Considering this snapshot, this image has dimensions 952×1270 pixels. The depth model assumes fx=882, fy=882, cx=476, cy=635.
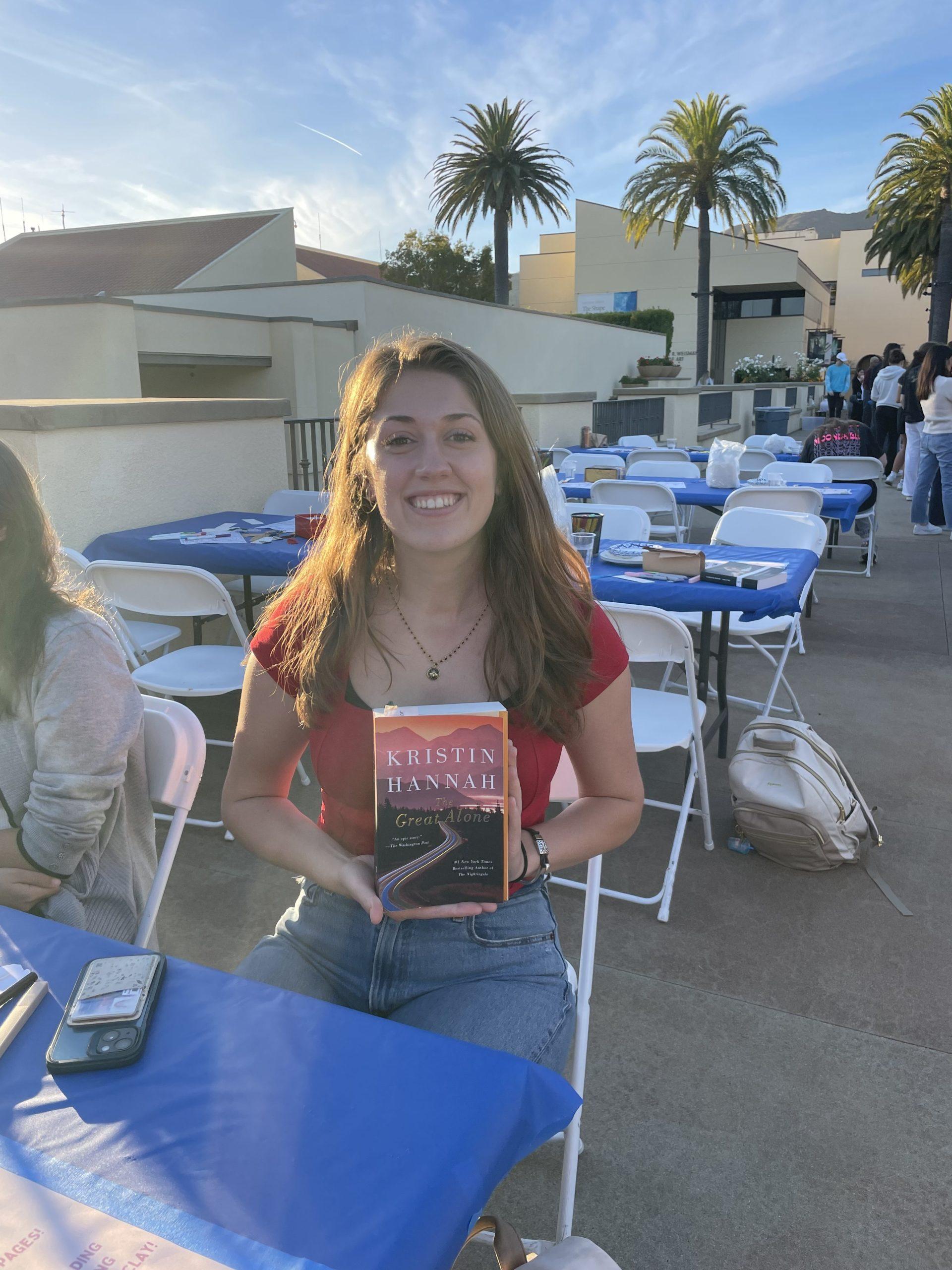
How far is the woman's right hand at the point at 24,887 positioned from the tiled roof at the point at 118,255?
18.2 meters

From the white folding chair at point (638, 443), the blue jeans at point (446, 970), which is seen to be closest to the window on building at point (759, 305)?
the white folding chair at point (638, 443)

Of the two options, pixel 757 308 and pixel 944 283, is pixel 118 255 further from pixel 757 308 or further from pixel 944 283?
pixel 757 308

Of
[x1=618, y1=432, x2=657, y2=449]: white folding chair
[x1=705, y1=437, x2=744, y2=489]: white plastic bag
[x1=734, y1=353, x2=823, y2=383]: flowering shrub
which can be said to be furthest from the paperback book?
[x1=734, y1=353, x2=823, y2=383]: flowering shrub

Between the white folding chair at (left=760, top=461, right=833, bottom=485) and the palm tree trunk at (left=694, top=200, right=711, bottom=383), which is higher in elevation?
the palm tree trunk at (left=694, top=200, right=711, bottom=383)

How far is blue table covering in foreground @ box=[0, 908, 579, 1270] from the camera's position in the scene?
755 mm

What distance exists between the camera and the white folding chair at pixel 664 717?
271cm

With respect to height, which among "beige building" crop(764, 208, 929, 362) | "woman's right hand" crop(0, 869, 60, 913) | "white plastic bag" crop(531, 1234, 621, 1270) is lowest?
"white plastic bag" crop(531, 1234, 621, 1270)

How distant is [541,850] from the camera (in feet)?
4.66

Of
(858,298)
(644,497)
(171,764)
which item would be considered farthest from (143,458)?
(858,298)

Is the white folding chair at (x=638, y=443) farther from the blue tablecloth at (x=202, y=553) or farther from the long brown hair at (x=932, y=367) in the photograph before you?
the blue tablecloth at (x=202, y=553)

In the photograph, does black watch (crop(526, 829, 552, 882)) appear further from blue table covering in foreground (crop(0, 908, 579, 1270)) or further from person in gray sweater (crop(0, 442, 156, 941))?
Result: person in gray sweater (crop(0, 442, 156, 941))

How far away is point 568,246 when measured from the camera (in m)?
33.7

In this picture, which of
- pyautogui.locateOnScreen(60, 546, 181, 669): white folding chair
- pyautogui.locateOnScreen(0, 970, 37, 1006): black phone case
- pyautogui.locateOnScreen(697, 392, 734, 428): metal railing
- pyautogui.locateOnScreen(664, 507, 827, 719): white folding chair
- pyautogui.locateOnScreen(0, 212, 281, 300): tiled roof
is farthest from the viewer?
pyautogui.locateOnScreen(0, 212, 281, 300): tiled roof

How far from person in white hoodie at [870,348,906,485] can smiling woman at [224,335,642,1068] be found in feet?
39.3
